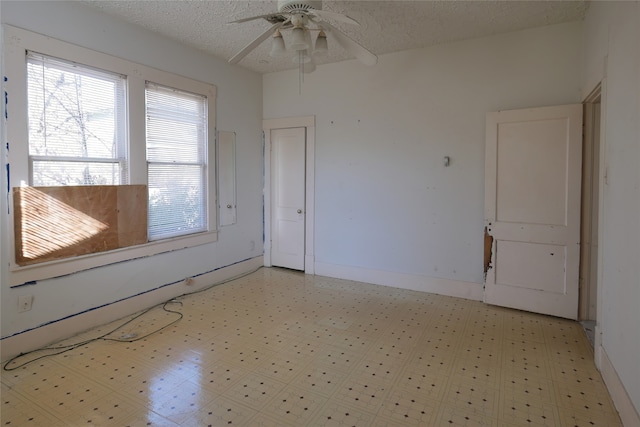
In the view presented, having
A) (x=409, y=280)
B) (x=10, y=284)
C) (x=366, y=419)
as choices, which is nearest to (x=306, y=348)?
(x=366, y=419)

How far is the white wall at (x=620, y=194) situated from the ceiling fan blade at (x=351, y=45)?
4.99 ft

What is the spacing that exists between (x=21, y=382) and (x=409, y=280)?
12.2 feet

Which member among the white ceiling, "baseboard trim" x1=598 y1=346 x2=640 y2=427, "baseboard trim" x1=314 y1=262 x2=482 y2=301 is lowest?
"baseboard trim" x1=598 y1=346 x2=640 y2=427

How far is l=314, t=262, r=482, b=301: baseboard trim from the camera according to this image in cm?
421

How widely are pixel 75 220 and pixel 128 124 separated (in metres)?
1.04

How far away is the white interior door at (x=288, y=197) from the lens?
5.26 m

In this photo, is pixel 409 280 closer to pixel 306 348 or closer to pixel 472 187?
pixel 472 187

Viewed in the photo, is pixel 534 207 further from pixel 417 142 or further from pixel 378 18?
pixel 378 18

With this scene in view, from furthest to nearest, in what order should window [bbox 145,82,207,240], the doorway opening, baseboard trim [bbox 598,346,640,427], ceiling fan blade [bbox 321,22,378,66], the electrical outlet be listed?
1. window [bbox 145,82,207,240]
2. the doorway opening
3. the electrical outlet
4. ceiling fan blade [bbox 321,22,378,66]
5. baseboard trim [bbox 598,346,640,427]

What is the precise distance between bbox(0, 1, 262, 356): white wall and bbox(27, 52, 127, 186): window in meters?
0.21

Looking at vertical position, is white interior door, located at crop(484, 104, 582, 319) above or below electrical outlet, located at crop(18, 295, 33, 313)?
above

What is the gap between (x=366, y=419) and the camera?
216cm

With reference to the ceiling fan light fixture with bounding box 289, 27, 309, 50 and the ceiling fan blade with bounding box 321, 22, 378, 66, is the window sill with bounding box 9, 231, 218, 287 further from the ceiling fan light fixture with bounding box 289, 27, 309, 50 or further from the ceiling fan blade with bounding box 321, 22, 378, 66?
the ceiling fan blade with bounding box 321, 22, 378, 66

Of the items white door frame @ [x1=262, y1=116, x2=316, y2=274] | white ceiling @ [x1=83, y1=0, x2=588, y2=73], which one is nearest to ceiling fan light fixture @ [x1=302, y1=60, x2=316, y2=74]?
white ceiling @ [x1=83, y1=0, x2=588, y2=73]
